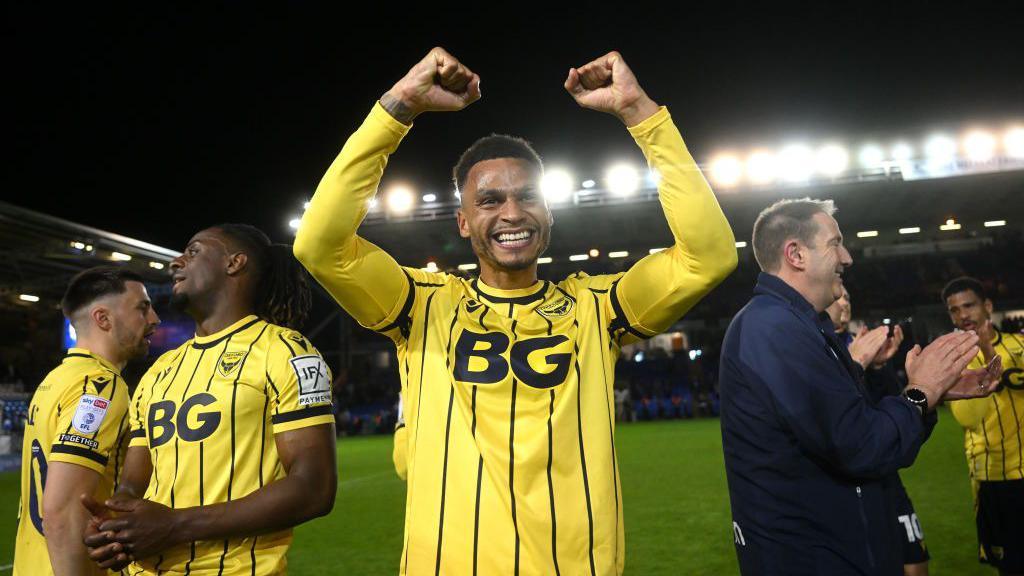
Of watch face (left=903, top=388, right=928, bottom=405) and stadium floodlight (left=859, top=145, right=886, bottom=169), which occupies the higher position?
stadium floodlight (left=859, top=145, right=886, bottom=169)

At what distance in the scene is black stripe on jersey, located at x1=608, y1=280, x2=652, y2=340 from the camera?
228 centimetres

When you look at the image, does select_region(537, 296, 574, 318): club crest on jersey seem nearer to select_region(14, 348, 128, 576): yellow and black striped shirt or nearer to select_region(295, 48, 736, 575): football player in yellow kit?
select_region(295, 48, 736, 575): football player in yellow kit

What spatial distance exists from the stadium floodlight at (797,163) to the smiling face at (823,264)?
89.3ft

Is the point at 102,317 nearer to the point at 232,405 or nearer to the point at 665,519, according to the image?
the point at 232,405

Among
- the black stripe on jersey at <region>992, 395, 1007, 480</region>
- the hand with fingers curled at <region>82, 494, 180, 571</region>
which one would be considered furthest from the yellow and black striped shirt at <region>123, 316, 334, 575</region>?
the black stripe on jersey at <region>992, 395, 1007, 480</region>

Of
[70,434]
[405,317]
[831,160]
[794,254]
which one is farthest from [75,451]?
[831,160]

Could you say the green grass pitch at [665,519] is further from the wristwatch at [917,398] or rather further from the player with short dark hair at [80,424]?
the wristwatch at [917,398]

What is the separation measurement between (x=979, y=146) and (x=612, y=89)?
31.2m

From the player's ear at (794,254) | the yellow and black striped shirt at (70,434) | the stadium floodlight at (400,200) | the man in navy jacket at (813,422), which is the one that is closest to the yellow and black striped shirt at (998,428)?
the man in navy jacket at (813,422)

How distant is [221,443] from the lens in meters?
2.45

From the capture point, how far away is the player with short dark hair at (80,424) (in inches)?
113

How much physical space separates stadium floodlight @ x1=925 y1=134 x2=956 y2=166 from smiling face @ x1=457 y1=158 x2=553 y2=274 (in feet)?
100

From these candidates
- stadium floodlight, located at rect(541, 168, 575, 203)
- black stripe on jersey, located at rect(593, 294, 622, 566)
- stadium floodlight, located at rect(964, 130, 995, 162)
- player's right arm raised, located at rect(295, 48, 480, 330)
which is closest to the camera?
player's right arm raised, located at rect(295, 48, 480, 330)

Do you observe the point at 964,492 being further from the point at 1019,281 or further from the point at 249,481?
the point at 1019,281
